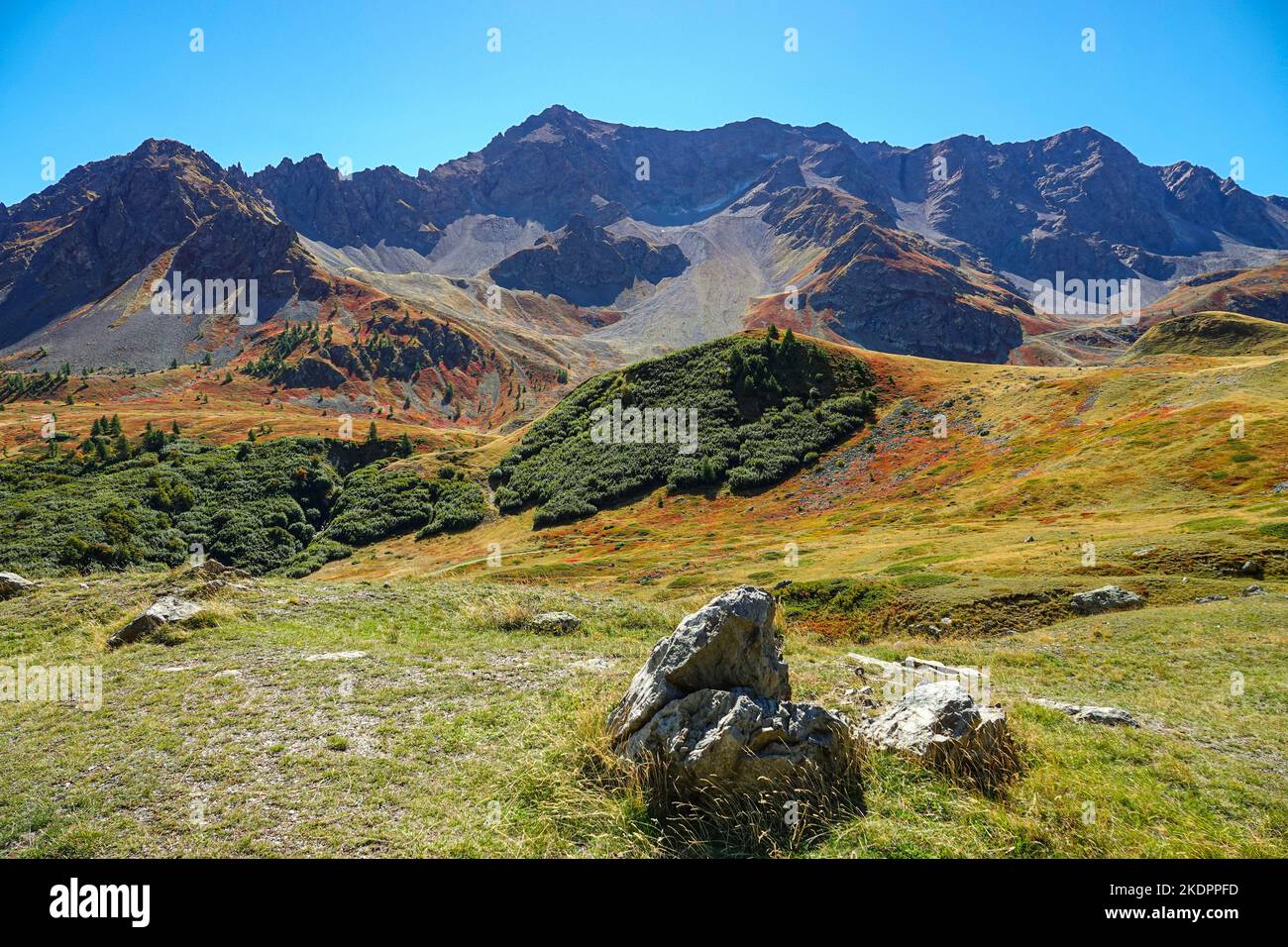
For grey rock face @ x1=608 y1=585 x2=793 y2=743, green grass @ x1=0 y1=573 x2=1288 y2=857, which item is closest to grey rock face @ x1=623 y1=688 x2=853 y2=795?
grey rock face @ x1=608 y1=585 x2=793 y2=743

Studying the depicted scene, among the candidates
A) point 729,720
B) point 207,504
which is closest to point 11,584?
point 729,720

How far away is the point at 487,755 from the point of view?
8.67m

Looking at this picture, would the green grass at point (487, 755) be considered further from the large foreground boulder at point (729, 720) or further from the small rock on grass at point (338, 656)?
the large foreground boulder at point (729, 720)

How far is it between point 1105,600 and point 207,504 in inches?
3139

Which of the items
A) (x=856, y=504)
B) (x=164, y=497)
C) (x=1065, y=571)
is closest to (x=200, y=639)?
(x=1065, y=571)

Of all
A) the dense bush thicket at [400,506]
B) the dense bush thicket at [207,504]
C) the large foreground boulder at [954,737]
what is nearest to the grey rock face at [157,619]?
the large foreground boulder at [954,737]

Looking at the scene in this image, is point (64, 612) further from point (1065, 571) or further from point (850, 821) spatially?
point (1065, 571)

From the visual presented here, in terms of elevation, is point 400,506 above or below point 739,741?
below

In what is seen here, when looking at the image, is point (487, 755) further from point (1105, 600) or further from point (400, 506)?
point (400, 506)

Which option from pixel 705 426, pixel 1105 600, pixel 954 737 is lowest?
pixel 1105 600

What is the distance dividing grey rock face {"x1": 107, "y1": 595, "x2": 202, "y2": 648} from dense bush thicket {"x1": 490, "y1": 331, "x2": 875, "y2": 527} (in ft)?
153

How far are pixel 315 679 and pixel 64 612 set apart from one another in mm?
11958

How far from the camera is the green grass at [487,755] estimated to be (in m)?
6.45

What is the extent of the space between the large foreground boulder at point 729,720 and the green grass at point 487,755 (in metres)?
0.50
